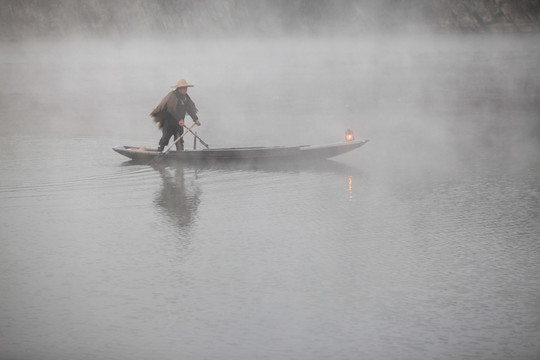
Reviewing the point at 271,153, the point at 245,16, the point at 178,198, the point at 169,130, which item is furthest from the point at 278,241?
the point at 245,16

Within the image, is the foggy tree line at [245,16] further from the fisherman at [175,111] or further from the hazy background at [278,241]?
the fisherman at [175,111]

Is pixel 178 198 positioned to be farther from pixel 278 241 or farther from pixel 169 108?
pixel 169 108

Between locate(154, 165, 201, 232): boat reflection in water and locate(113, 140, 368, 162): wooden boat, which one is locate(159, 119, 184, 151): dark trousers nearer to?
locate(113, 140, 368, 162): wooden boat

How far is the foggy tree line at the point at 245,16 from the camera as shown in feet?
401

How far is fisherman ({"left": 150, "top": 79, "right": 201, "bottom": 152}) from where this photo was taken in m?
15.0

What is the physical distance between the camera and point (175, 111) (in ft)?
49.3

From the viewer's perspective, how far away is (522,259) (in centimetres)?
865

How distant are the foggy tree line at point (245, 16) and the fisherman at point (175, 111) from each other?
360ft

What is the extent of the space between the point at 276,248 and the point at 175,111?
250 inches

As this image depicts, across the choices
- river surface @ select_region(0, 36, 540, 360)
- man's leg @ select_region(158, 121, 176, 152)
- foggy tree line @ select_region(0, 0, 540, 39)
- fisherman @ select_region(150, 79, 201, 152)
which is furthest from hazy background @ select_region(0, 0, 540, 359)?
foggy tree line @ select_region(0, 0, 540, 39)

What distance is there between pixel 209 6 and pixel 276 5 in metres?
11.9

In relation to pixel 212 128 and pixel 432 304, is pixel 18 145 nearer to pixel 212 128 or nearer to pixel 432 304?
pixel 212 128

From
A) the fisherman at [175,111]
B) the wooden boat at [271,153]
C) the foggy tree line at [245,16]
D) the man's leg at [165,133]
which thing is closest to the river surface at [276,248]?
the wooden boat at [271,153]

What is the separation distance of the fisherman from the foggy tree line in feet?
360
